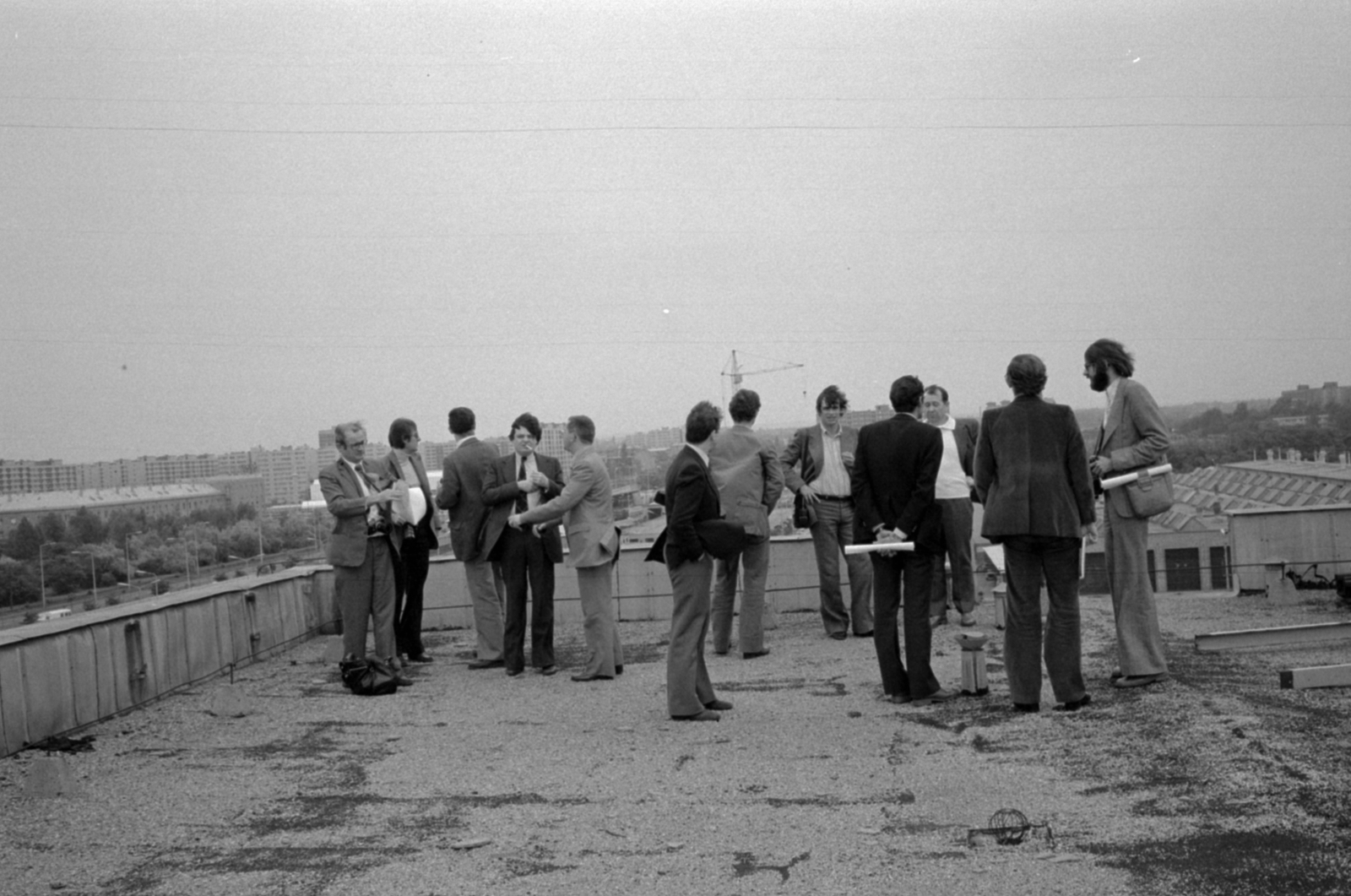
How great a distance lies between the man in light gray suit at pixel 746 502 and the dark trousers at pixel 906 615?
2.05 m

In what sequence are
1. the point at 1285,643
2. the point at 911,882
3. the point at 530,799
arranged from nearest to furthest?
the point at 911,882, the point at 530,799, the point at 1285,643

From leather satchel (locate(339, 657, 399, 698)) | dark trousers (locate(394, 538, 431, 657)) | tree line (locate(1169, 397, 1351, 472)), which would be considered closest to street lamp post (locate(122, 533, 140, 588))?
dark trousers (locate(394, 538, 431, 657))

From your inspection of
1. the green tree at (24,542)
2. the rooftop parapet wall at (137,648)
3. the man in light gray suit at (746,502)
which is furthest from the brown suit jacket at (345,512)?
the man in light gray suit at (746,502)

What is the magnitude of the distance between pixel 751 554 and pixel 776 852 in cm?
526

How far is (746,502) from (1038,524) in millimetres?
3155

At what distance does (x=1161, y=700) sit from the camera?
7.01 m

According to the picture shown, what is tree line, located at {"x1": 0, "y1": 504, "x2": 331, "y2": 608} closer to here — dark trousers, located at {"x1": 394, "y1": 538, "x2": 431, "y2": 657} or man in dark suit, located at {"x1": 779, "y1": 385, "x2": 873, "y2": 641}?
dark trousers, located at {"x1": 394, "y1": 538, "x2": 431, "y2": 657}

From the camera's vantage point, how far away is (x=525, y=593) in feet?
31.9

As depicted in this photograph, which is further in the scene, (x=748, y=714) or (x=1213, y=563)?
(x=1213, y=563)

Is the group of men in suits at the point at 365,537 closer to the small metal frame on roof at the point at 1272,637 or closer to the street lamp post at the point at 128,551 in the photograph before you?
the street lamp post at the point at 128,551

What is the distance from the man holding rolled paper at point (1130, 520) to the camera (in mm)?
7480

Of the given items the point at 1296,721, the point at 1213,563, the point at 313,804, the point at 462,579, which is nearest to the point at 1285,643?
the point at 1296,721

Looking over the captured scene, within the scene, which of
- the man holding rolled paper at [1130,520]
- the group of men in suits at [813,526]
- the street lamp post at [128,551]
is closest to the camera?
the group of men in suits at [813,526]

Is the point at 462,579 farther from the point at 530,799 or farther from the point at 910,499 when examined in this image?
the point at 530,799
